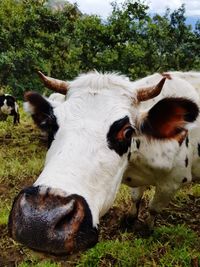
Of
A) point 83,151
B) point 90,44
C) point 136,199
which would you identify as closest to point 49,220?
point 83,151

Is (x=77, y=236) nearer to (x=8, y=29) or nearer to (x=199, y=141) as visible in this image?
(x=199, y=141)

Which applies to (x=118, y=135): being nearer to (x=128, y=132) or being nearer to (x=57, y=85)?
(x=128, y=132)

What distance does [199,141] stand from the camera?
4699 millimetres

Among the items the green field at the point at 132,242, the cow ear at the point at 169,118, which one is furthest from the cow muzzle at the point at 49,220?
the cow ear at the point at 169,118

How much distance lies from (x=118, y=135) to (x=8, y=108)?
47.1 feet

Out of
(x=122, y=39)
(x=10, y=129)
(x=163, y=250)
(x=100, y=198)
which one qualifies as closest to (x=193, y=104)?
(x=100, y=198)

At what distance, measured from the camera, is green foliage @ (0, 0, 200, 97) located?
1488 cm

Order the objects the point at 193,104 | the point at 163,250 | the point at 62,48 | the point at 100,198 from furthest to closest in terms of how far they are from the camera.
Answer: the point at 62,48 < the point at 163,250 < the point at 193,104 < the point at 100,198

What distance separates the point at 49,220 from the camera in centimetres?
252

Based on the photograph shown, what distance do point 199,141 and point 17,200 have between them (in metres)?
2.51

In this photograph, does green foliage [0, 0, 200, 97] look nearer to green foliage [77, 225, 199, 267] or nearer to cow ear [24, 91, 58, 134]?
green foliage [77, 225, 199, 267]

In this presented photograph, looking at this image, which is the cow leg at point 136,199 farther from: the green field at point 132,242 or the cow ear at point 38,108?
the cow ear at point 38,108

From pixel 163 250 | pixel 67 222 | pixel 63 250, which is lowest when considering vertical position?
pixel 163 250

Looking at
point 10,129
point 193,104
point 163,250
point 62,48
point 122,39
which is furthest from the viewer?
point 62,48
